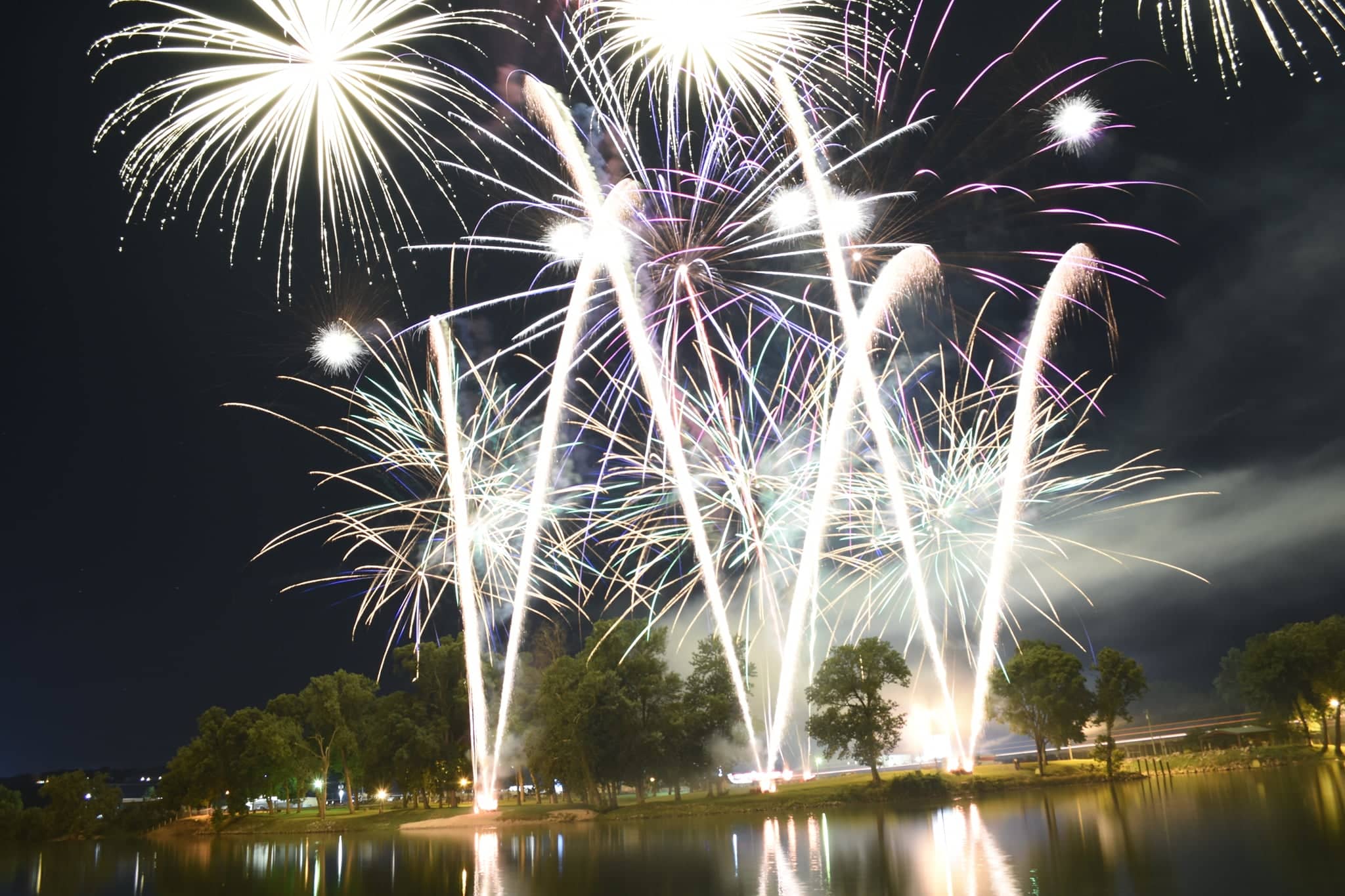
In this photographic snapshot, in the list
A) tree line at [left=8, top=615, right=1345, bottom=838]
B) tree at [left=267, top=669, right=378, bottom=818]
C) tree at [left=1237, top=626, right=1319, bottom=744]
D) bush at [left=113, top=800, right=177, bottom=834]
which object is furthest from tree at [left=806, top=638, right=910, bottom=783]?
bush at [left=113, top=800, right=177, bottom=834]

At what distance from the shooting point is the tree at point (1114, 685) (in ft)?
183

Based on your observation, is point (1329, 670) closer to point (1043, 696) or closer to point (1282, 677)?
point (1282, 677)

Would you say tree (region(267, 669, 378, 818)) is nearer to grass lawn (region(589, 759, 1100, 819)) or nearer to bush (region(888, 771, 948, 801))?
grass lawn (region(589, 759, 1100, 819))

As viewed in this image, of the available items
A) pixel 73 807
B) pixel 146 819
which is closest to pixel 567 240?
pixel 146 819

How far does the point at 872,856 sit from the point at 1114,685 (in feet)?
130

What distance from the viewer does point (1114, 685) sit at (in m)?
55.8

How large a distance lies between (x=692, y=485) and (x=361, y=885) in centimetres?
1638

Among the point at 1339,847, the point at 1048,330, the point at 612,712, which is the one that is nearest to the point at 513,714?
the point at 612,712

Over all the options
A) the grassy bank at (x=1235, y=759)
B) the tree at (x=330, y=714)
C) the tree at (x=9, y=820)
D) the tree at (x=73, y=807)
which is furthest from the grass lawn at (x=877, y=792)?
the tree at (x=9, y=820)

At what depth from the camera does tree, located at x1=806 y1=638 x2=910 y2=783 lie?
4894cm

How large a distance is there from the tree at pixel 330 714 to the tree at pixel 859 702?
42905 millimetres

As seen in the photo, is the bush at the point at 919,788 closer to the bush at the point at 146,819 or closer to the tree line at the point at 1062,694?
the tree line at the point at 1062,694

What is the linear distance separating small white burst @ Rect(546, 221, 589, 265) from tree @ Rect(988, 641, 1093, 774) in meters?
41.0

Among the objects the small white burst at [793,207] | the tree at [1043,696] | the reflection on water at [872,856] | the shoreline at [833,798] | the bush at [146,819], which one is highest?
the small white burst at [793,207]
